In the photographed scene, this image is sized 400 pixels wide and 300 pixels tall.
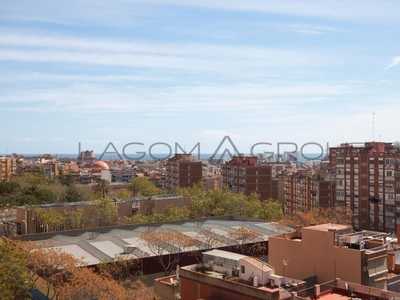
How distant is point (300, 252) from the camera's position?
61.7ft

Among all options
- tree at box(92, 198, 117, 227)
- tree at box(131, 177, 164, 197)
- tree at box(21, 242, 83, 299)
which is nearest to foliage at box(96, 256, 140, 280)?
tree at box(21, 242, 83, 299)

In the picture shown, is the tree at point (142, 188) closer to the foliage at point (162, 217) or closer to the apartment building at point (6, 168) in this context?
the foliage at point (162, 217)

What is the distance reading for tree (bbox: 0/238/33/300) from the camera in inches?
719

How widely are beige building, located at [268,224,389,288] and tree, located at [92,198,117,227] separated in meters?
24.3

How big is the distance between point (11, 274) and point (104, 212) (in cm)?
2308

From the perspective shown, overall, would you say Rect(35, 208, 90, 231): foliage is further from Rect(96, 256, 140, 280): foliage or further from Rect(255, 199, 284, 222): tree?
Rect(255, 199, 284, 222): tree

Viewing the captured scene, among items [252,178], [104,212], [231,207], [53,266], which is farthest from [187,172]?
[53,266]

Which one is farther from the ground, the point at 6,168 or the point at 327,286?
the point at 327,286

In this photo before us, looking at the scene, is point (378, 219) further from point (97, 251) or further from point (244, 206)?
point (97, 251)

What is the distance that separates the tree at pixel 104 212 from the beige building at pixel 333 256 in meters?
24.3

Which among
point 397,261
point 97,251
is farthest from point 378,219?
point 97,251

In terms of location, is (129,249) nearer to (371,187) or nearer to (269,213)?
(269,213)

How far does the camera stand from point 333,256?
57.9 feet

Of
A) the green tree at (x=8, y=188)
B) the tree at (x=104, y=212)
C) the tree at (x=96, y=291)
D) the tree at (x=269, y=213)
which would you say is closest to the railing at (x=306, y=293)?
the tree at (x=96, y=291)
